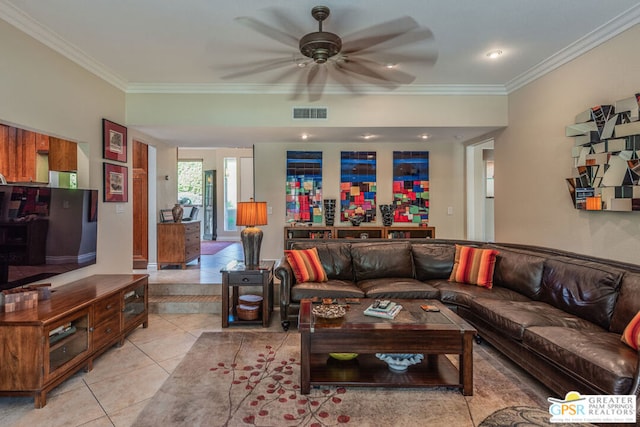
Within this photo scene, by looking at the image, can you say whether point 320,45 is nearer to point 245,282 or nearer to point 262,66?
point 262,66

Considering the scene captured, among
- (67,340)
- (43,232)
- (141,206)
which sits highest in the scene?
(141,206)

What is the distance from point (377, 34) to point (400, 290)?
253 cm

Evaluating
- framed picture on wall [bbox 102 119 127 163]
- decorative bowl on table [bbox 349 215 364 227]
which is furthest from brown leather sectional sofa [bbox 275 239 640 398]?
framed picture on wall [bbox 102 119 127 163]

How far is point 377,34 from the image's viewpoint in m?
3.12

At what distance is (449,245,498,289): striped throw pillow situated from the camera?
3779 mm

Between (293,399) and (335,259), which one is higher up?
(335,259)

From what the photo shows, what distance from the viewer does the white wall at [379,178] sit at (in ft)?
20.6

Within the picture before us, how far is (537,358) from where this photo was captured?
2.44 metres

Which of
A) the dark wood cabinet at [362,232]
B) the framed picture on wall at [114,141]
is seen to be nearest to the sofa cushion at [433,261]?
the dark wood cabinet at [362,232]

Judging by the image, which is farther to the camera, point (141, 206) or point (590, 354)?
point (141, 206)

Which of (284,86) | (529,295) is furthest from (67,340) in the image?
(529,295)

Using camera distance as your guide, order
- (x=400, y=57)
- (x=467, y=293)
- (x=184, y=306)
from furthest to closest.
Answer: (x=184, y=306) → (x=400, y=57) → (x=467, y=293)

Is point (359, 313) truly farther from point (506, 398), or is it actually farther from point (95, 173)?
point (95, 173)

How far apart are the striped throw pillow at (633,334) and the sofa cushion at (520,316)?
396 mm
